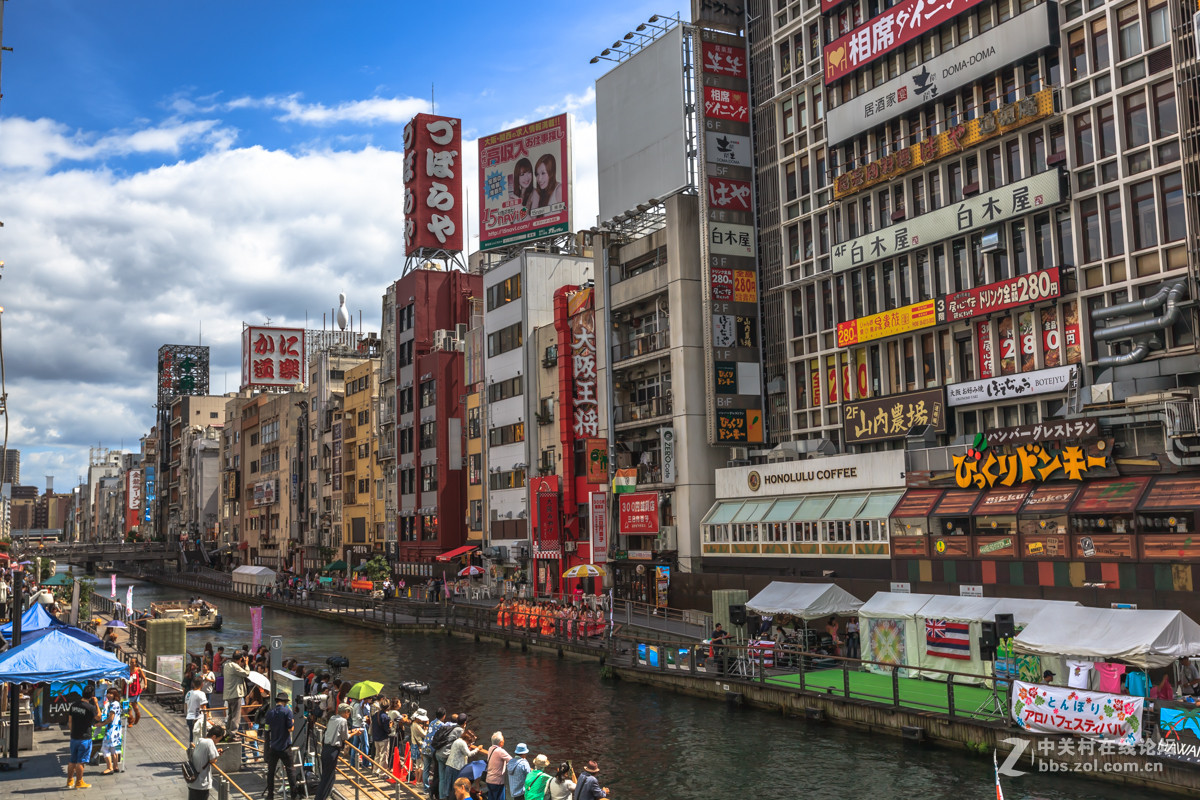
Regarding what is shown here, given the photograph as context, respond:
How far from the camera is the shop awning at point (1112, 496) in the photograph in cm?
3547

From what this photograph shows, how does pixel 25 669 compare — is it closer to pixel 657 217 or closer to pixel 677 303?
pixel 677 303

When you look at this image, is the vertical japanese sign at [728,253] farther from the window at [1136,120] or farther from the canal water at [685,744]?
the window at [1136,120]

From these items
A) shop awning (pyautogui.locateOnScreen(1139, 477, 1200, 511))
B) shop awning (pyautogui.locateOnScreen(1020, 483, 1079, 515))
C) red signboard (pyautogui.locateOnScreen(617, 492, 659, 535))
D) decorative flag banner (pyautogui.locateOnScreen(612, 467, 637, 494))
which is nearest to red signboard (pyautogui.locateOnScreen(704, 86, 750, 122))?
decorative flag banner (pyautogui.locateOnScreen(612, 467, 637, 494))

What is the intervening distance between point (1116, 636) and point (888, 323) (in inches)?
959

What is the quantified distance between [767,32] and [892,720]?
139ft

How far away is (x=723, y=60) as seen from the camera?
61.5 m

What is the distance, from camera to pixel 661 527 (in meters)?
61.5

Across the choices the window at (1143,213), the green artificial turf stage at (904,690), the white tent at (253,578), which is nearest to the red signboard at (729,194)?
the window at (1143,213)

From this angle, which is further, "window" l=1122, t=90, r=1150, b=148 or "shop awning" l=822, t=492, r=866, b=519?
"shop awning" l=822, t=492, r=866, b=519

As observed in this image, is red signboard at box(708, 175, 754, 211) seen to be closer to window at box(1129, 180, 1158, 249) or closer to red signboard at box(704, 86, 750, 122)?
red signboard at box(704, 86, 750, 122)

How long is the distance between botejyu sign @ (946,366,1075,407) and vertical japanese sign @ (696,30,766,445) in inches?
564

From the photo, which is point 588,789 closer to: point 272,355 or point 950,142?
point 950,142

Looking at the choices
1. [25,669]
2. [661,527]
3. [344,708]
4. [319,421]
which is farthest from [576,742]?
[319,421]

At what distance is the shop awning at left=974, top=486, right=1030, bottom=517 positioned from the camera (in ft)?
130
